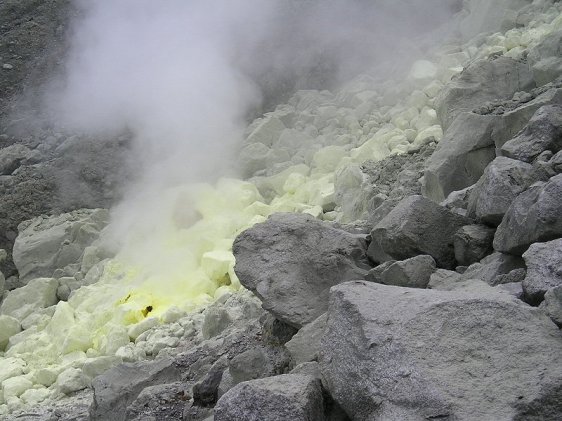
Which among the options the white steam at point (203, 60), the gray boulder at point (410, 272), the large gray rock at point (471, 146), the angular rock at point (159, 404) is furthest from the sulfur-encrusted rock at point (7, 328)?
the gray boulder at point (410, 272)

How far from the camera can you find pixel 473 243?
3.45 m

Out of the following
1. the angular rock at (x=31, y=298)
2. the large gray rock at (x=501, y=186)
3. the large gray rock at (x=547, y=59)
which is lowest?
the large gray rock at (x=501, y=186)

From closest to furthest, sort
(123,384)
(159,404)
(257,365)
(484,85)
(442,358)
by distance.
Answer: (442,358)
(257,365)
(159,404)
(123,384)
(484,85)

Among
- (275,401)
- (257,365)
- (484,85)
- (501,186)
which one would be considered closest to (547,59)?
(484,85)

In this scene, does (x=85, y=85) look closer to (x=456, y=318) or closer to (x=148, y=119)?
(x=148, y=119)

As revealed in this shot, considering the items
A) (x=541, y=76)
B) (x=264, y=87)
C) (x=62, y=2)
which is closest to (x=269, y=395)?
(x=541, y=76)

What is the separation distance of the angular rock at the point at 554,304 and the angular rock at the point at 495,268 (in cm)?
53

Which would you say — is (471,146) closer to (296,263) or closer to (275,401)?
(296,263)

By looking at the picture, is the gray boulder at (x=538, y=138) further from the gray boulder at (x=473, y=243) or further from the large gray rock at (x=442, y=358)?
the large gray rock at (x=442, y=358)

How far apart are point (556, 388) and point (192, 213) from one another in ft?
21.0

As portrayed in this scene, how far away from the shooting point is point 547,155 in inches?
142

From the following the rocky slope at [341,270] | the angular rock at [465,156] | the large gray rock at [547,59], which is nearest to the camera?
the rocky slope at [341,270]

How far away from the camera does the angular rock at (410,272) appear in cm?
324

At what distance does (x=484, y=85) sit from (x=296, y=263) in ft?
11.7
